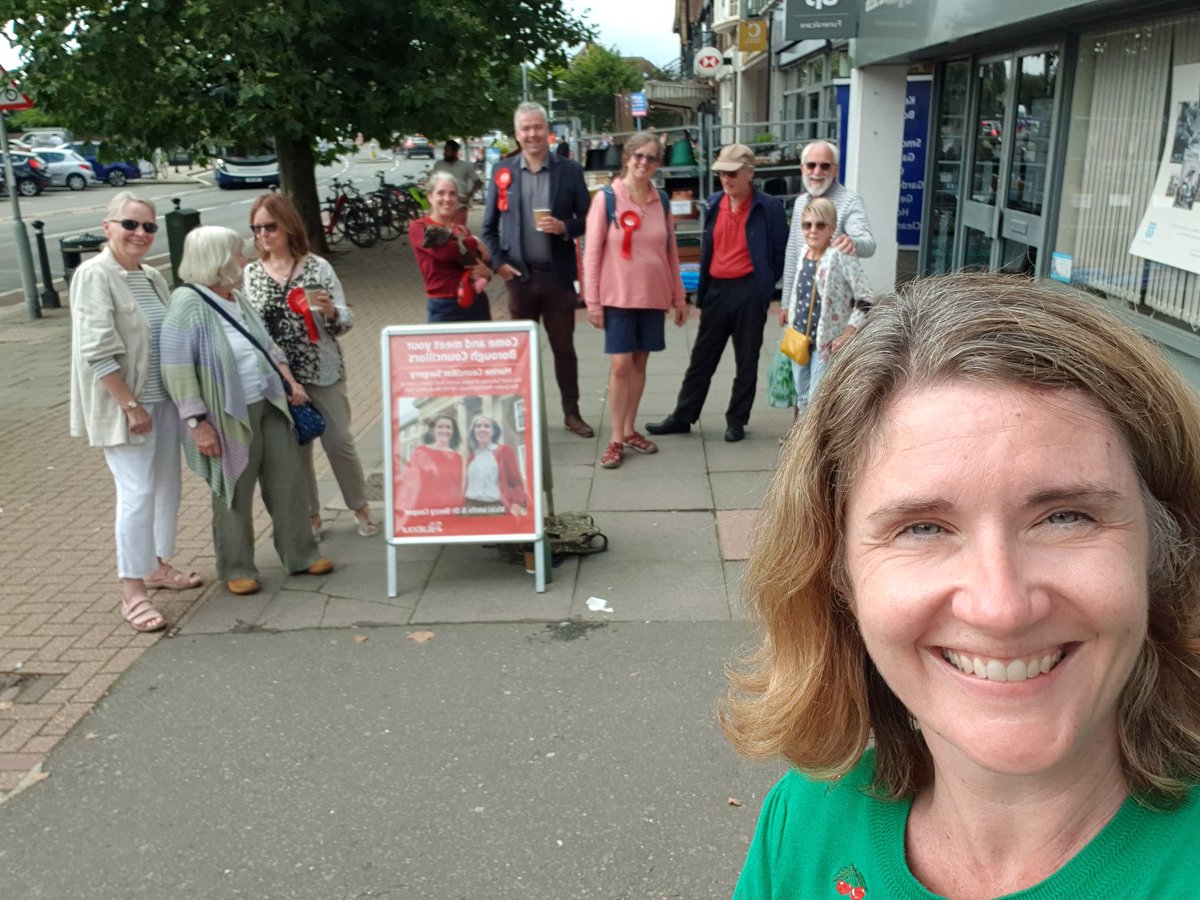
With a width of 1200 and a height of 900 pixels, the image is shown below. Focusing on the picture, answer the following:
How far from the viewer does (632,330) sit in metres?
7.07

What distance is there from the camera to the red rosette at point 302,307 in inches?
219

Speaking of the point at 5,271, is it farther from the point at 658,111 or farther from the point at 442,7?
the point at 658,111

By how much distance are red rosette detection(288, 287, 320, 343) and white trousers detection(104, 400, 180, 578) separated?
81cm

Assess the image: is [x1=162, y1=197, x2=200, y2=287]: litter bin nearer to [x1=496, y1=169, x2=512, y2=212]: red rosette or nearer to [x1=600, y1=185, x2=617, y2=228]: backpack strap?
[x1=496, y1=169, x2=512, y2=212]: red rosette

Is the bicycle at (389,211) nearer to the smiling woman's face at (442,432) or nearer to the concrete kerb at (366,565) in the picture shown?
the concrete kerb at (366,565)

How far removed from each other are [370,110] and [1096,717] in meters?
15.2

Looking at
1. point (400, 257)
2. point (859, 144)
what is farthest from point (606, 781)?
point (400, 257)

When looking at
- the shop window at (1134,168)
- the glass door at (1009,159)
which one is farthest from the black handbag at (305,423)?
the shop window at (1134,168)

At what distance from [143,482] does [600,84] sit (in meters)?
59.3

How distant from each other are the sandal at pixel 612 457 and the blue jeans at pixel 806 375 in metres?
1.20

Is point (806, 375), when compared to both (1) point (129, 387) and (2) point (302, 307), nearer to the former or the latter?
(2) point (302, 307)

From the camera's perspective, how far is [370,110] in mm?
15039

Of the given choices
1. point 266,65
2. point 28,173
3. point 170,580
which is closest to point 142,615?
point 170,580

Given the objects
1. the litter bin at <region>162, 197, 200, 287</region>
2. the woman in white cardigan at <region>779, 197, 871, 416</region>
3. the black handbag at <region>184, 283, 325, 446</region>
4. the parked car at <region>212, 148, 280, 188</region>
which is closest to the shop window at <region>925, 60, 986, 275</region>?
the woman in white cardigan at <region>779, 197, 871, 416</region>
